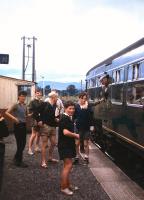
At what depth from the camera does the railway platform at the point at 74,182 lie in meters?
9.03

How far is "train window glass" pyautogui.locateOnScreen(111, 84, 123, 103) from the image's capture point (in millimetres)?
12895

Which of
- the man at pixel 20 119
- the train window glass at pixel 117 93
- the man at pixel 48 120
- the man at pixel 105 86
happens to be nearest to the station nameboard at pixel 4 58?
the man at pixel 20 119

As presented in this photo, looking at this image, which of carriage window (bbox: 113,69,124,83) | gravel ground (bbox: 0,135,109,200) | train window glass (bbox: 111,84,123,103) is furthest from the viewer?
carriage window (bbox: 113,69,124,83)

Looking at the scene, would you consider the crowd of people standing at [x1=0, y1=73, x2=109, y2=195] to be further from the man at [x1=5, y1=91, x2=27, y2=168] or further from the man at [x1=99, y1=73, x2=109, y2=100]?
the man at [x1=99, y1=73, x2=109, y2=100]

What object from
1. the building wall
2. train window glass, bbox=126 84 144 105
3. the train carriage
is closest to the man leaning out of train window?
the train carriage

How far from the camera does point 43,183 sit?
1012 cm

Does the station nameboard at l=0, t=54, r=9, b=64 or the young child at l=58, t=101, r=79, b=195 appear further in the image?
the station nameboard at l=0, t=54, r=9, b=64

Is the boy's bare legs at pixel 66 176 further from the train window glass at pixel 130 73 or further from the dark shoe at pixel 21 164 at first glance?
the train window glass at pixel 130 73

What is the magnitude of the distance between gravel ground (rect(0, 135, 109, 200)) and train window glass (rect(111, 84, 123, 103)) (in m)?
1.85

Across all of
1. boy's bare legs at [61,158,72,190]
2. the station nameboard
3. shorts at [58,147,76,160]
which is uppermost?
the station nameboard

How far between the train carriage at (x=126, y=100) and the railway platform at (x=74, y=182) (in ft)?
2.62

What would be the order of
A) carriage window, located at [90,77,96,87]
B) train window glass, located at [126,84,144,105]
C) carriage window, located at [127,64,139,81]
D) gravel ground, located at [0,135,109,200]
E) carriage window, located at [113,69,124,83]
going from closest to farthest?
gravel ground, located at [0,135,109,200], train window glass, located at [126,84,144,105], carriage window, located at [127,64,139,81], carriage window, located at [113,69,124,83], carriage window, located at [90,77,96,87]

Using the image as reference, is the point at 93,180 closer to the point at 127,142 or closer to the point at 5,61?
the point at 127,142

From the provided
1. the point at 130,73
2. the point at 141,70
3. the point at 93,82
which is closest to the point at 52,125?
the point at 130,73
